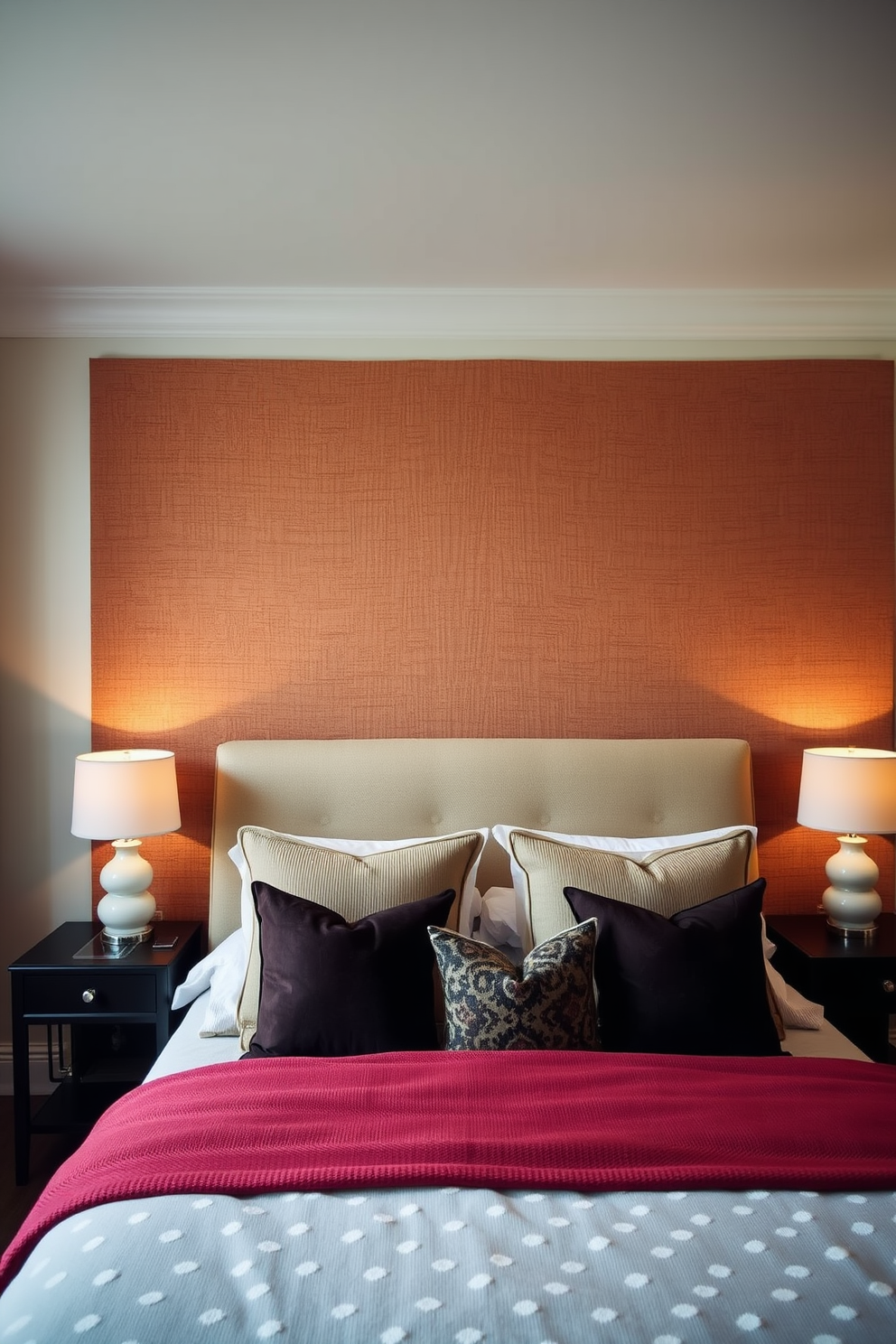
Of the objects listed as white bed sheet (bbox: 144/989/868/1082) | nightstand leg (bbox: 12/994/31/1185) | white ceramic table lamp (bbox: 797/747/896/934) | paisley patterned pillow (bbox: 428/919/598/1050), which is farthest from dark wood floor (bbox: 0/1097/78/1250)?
white ceramic table lamp (bbox: 797/747/896/934)

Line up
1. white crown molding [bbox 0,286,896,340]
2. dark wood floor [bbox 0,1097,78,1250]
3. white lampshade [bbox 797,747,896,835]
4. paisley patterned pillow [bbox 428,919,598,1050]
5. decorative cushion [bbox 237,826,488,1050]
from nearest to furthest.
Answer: paisley patterned pillow [bbox 428,919,598,1050]
decorative cushion [bbox 237,826,488,1050]
dark wood floor [bbox 0,1097,78,1250]
white lampshade [bbox 797,747,896,835]
white crown molding [bbox 0,286,896,340]

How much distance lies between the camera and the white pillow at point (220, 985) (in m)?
2.38

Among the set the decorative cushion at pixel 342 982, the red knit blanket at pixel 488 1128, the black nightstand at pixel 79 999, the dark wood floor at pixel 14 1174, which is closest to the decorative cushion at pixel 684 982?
the red knit blanket at pixel 488 1128

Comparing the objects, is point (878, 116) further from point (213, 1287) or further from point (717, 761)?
point (213, 1287)

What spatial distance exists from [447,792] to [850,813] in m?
1.22

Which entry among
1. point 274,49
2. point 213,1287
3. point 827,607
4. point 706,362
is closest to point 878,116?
point 706,362

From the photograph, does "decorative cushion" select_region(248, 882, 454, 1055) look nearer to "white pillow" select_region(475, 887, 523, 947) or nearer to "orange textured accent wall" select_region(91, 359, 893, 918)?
"white pillow" select_region(475, 887, 523, 947)

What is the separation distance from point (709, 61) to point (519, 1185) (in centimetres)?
215

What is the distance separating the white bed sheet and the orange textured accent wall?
772mm

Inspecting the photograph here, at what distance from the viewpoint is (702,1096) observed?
1.82 meters

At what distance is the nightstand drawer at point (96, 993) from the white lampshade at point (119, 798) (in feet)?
1.33

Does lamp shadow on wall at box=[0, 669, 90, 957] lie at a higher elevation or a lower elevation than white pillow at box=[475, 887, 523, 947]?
higher

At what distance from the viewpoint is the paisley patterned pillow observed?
203cm

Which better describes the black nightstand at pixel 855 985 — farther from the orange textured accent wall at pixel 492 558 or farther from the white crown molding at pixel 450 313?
the white crown molding at pixel 450 313
